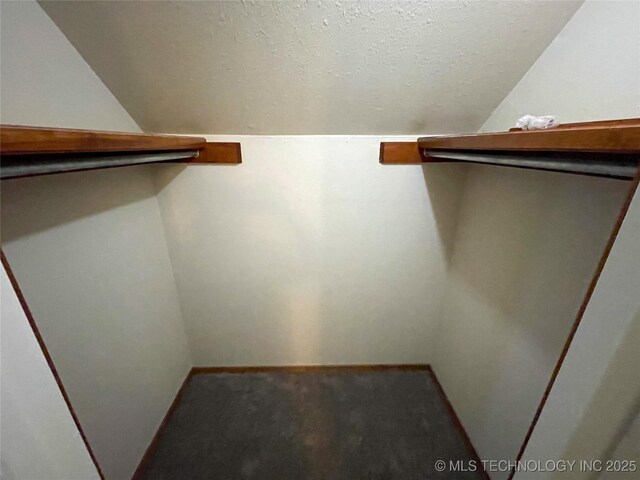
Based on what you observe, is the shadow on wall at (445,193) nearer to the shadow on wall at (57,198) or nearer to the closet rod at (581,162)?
the closet rod at (581,162)

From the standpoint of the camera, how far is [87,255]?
3.03 ft

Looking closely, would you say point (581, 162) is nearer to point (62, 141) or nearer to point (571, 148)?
point (571, 148)

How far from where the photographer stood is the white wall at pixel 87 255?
0.71 meters

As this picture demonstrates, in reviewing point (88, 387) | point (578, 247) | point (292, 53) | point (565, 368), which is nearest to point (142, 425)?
point (88, 387)

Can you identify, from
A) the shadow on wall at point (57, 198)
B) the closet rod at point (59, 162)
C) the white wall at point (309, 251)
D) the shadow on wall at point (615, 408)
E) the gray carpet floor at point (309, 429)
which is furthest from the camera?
the white wall at point (309, 251)

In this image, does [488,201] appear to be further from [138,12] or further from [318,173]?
[138,12]

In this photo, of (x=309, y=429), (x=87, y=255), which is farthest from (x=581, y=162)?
(x=309, y=429)

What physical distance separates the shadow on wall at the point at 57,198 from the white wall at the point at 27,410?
18.7 inches

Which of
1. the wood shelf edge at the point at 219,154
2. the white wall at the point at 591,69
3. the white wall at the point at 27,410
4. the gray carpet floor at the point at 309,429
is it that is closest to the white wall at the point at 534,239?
the white wall at the point at 591,69

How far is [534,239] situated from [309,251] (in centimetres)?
103

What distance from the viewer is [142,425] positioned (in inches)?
47.5

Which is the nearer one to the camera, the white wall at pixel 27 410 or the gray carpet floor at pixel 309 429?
the white wall at pixel 27 410

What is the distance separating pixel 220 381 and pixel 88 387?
2.91 feet

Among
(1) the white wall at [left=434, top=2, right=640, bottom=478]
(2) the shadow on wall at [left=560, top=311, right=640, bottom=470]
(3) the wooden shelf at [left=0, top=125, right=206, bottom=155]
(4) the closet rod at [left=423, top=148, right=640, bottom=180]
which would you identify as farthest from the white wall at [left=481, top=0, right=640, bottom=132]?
(3) the wooden shelf at [left=0, top=125, right=206, bottom=155]
